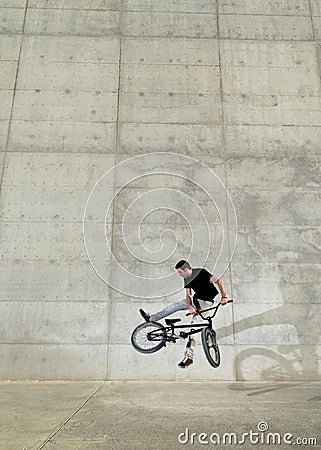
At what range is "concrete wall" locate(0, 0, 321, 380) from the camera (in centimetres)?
689

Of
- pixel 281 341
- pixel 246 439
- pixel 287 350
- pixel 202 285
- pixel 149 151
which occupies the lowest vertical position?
pixel 246 439

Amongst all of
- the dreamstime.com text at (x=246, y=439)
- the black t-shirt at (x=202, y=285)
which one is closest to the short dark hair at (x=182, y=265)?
the black t-shirt at (x=202, y=285)

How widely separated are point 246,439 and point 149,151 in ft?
19.7

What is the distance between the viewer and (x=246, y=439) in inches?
120

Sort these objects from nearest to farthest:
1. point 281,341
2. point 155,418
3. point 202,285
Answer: point 155,418 → point 281,341 → point 202,285

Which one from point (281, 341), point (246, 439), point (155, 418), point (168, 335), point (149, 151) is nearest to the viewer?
point (246, 439)

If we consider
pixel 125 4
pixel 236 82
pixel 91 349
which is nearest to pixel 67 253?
pixel 91 349

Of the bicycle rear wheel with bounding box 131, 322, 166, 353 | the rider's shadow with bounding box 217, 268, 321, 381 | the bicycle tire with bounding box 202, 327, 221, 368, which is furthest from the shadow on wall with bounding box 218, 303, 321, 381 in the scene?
the bicycle rear wheel with bounding box 131, 322, 166, 353

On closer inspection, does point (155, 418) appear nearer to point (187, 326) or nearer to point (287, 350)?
point (187, 326)

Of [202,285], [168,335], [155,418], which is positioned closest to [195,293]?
[202,285]

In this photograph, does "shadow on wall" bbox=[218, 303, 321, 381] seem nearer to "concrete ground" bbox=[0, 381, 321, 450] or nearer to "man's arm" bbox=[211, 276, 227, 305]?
"man's arm" bbox=[211, 276, 227, 305]

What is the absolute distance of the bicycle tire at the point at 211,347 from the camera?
6.64m

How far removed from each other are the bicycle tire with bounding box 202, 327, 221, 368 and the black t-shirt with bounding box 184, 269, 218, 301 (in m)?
0.59

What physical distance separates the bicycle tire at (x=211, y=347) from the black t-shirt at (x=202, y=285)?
591 millimetres
